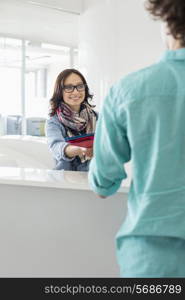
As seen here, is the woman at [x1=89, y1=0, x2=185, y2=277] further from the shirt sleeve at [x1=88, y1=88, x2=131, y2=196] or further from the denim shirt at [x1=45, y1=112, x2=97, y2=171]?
the denim shirt at [x1=45, y1=112, x2=97, y2=171]

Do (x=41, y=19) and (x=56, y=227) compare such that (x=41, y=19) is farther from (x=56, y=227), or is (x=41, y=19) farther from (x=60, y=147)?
(x=56, y=227)

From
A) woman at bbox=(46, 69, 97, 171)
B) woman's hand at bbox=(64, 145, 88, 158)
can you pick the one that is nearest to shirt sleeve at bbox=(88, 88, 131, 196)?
woman's hand at bbox=(64, 145, 88, 158)

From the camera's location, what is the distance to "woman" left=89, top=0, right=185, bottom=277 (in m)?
0.89

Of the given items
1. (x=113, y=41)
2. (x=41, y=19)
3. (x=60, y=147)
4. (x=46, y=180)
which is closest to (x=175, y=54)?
(x=46, y=180)

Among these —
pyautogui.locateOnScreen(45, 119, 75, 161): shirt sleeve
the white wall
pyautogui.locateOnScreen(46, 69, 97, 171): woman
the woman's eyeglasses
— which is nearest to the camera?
pyautogui.locateOnScreen(45, 119, 75, 161): shirt sleeve

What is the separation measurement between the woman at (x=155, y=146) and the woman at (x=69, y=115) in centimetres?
149

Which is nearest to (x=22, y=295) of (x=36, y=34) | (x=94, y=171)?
(x=94, y=171)

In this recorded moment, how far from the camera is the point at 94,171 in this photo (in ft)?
3.40

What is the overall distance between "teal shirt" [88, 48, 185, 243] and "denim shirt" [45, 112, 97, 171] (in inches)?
55.2

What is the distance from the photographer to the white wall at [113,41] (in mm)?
3664

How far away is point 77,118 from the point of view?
2621 mm

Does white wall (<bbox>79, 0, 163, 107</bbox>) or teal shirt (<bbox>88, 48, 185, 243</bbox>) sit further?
white wall (<bbox>79, 0, 163, 107</bbox>)

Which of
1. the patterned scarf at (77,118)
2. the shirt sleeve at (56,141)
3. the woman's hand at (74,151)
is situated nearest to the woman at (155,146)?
the woman's hand at (74,151)

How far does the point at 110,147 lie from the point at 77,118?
167 cm
